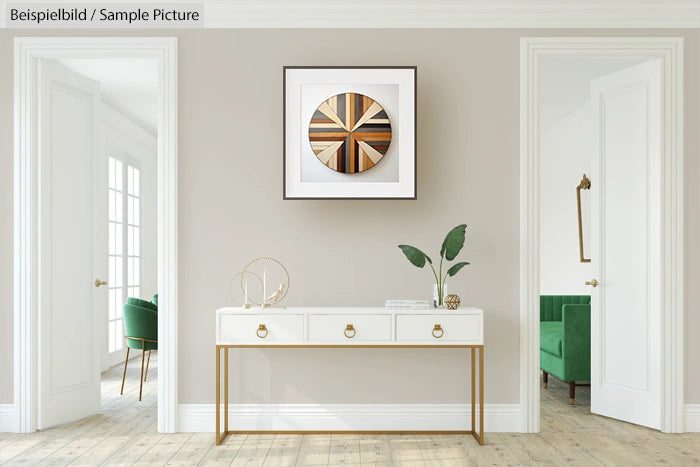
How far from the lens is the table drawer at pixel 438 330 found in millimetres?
3412

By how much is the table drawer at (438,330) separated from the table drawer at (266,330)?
54 cm

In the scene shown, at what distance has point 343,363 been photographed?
12.4 ft

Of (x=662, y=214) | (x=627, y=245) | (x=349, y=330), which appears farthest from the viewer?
(x=627, y=245)

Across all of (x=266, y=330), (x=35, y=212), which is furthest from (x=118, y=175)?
(x=266, y=330)

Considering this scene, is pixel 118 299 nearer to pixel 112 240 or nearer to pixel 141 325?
pixel 112 240

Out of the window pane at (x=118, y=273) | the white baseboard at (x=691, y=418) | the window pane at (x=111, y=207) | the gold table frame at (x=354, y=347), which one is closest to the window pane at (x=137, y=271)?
the window pane at (x=118, y=273)

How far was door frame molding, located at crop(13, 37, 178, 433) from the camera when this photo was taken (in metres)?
3.76

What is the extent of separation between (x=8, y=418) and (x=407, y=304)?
7.96ft

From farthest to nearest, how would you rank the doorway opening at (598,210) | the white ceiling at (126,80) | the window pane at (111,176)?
1. the window pane at (111,176)
2. the white ceiling at (126,80)
3. the doorway opening at (598,210)

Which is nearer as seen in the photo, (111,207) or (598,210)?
(598,210)

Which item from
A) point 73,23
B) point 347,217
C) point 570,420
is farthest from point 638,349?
point 73,23

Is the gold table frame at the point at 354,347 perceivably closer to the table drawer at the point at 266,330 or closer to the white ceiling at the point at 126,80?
the table drawer at the point at 266,330

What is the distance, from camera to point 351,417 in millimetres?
3770

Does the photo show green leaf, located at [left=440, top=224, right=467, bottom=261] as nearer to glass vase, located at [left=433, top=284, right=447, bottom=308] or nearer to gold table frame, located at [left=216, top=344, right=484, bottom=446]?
glass vase, located at [left=433, top=284, right=447, bottom=308]
